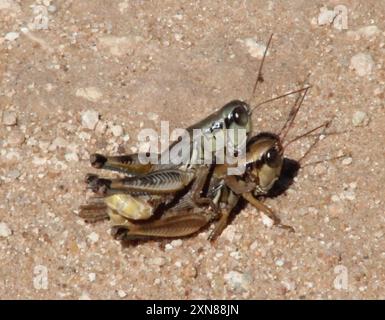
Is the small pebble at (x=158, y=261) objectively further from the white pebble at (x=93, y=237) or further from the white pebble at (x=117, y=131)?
the white pebble at (x=117, y=131)

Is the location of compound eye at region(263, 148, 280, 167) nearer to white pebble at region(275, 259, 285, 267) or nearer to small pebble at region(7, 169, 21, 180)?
white pebble at region(275, 259, 285, 267)

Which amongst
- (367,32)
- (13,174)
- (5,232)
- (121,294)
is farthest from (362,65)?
(5,232)

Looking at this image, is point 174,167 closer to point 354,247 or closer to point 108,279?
point 108,279

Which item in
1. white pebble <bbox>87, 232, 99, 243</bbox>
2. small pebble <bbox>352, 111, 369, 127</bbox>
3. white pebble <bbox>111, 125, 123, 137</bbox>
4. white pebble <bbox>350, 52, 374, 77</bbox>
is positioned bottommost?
white pebble <bbox>87, 232, 99, 243</bbox>

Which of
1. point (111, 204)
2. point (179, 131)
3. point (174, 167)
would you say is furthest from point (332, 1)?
point (111, 204)

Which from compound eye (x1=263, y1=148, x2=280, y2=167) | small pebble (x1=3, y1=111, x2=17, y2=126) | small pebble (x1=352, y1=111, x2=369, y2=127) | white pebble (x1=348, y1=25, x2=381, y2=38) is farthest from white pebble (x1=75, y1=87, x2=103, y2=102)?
white pebble (x1=348, y1=25, x2=381, y2=38)

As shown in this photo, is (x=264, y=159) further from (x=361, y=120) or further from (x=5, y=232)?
(x=5, y=232)

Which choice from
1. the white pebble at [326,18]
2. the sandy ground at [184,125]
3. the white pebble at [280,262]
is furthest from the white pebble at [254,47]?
the white pebble at [280,262]
